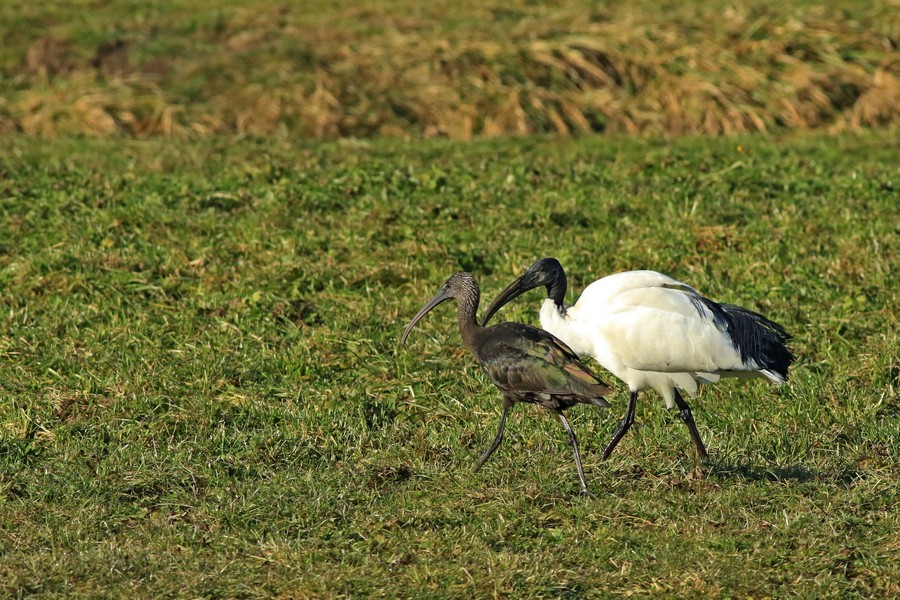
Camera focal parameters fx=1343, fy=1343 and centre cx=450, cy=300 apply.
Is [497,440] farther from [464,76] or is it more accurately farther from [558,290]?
[464,76]

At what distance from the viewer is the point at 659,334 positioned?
243 inches

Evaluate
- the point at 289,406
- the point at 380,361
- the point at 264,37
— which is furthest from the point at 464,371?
the point at 264,37

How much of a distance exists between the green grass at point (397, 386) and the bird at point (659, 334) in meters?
0.37

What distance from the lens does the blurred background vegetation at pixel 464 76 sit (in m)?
13.1

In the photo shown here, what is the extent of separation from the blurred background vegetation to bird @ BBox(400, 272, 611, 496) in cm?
719

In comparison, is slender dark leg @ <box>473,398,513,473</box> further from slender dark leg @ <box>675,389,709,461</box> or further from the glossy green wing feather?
slender dark leg @ <box>675,389,709,461</box>

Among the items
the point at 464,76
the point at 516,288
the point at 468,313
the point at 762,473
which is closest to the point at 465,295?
the point at 468,313

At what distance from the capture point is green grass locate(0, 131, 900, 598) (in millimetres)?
5273

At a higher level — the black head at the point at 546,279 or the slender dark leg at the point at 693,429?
the black head at the point at 546,279

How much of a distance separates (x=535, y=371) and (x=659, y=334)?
0.72 metres

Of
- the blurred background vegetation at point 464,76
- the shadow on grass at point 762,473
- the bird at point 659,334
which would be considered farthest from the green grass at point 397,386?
the blurred background vegetation at point 464,76

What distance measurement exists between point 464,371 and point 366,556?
230cm

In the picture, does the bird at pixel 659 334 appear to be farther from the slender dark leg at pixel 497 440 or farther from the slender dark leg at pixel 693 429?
the slender dark leg at pixel 497 440

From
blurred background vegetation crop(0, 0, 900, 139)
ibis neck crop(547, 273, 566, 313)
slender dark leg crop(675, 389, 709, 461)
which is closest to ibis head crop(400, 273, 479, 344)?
ibis neck crop(547, 273, 566, 313)
